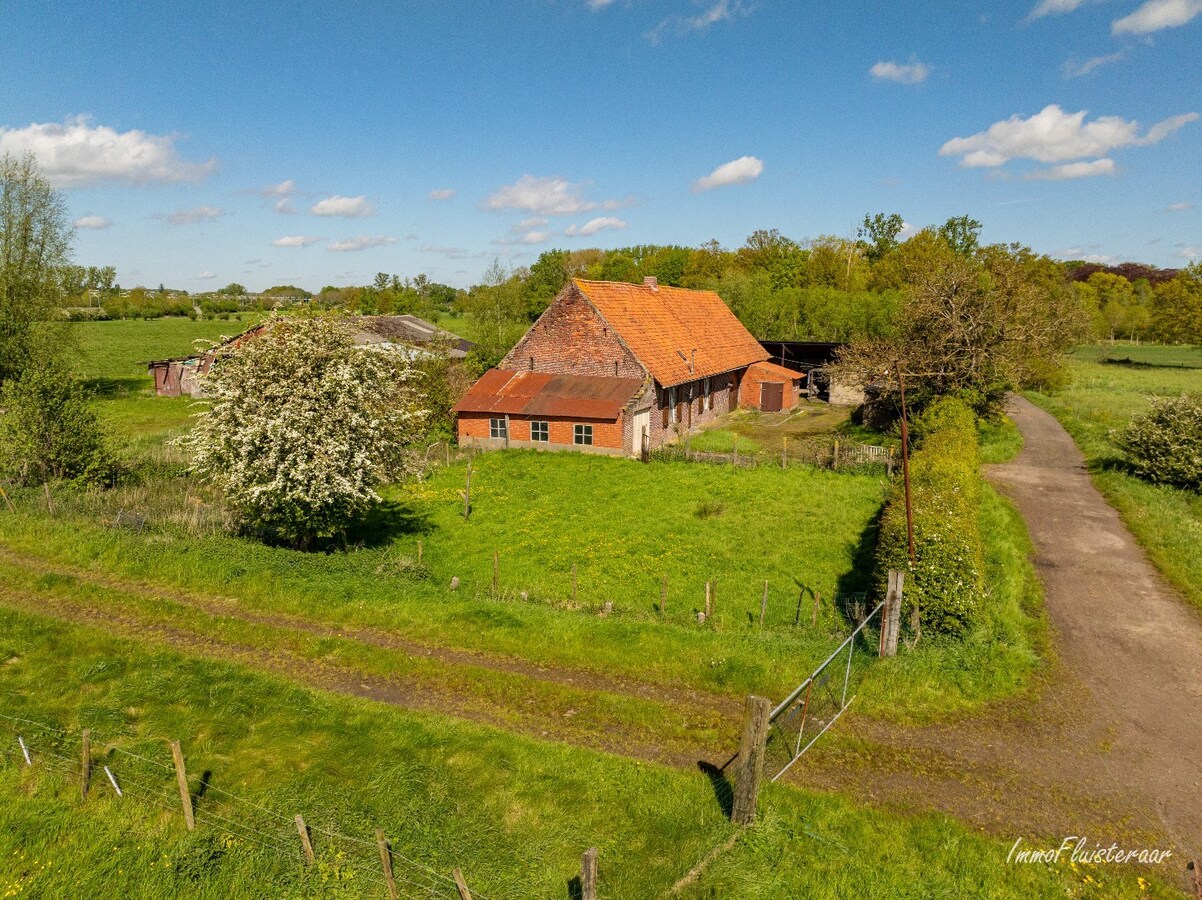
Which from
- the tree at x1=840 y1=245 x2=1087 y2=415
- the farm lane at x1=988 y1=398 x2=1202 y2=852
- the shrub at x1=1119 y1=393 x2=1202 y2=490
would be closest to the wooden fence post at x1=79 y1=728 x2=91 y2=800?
the farm lane at x1=988 y1=398 x2=1202 y2=852

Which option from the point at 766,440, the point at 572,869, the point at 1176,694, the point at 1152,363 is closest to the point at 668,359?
the point at 766,440

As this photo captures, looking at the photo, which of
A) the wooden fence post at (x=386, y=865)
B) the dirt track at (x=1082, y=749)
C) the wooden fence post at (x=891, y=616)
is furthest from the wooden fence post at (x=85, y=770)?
the wooden fence post at (x=891, y=616)

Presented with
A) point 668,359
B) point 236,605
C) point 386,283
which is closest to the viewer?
point 236,605

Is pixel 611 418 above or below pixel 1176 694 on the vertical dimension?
above

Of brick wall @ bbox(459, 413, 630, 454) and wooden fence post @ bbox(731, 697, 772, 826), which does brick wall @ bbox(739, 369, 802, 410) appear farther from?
wooden fence post @ bbox(731, 697, 772, 826)

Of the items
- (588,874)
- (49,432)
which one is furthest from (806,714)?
(49,432)

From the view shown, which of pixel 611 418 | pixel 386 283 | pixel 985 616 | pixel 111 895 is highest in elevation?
pixel 386 283

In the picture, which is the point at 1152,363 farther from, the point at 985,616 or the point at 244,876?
the point at 244,876
